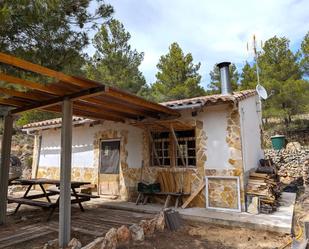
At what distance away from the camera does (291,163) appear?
41.7ft

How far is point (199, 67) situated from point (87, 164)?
1312cm

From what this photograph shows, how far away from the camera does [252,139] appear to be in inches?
322

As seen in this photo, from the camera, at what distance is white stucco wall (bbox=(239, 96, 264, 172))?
7.25 m

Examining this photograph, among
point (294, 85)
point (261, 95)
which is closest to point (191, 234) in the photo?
point (261, 95)

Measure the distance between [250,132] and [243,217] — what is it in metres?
3.01

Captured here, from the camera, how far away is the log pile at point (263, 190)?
643cm

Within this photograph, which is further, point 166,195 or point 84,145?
point 84,145

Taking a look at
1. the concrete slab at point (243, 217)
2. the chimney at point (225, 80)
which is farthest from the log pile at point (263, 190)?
the chimney at point (225, 80)

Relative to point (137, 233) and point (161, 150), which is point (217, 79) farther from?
point (137, 233)

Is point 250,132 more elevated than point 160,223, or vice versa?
point 250,132

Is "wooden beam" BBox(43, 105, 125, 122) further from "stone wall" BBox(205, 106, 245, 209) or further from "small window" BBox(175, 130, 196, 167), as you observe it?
"stone wall" BBox(205, 106, 245, 209)

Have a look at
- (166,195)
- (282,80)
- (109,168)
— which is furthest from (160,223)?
(282,80)

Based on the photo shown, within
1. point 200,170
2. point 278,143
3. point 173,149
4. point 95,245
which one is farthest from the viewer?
point 278,143

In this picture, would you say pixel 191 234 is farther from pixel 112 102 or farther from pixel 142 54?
pixel 142 54
